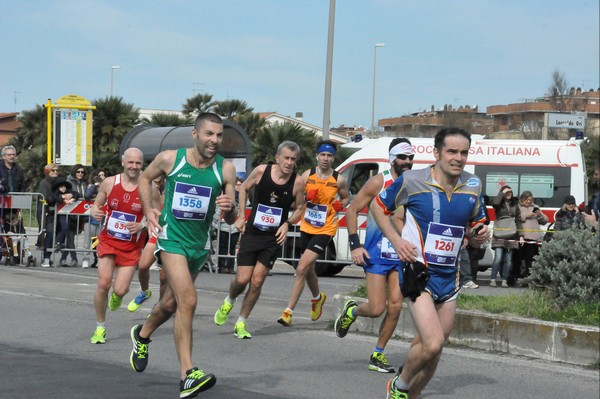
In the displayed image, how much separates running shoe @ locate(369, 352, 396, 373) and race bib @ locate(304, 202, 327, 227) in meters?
3.24

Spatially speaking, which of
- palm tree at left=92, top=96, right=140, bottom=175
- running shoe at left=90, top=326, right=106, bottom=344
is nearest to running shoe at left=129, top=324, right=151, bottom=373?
running shoe at left=90, top=326, right=106, bottom=344

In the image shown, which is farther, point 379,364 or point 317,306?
point 317,306

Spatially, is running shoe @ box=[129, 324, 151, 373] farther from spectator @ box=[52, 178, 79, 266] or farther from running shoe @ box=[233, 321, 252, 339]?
spectator @ box=[52, 178, 79, 266]

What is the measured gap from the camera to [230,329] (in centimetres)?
1206

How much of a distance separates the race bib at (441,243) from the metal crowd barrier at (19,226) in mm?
14463

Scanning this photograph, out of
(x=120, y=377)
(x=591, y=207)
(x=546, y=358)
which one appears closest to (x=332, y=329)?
(x=546, y=358)

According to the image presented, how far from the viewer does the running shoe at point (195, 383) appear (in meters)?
7.45

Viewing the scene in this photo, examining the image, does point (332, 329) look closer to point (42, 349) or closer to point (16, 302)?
point (42, 349)

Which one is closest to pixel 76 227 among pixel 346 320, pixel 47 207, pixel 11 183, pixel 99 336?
pixel 47 207

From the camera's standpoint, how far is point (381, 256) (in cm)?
959

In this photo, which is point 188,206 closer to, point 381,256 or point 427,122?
point 381,256

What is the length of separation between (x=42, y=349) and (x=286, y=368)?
7.63 feet

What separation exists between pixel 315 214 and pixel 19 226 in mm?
9933

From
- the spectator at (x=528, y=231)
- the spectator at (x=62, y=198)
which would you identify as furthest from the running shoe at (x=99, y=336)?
the spectator at (x=528, y=231)
